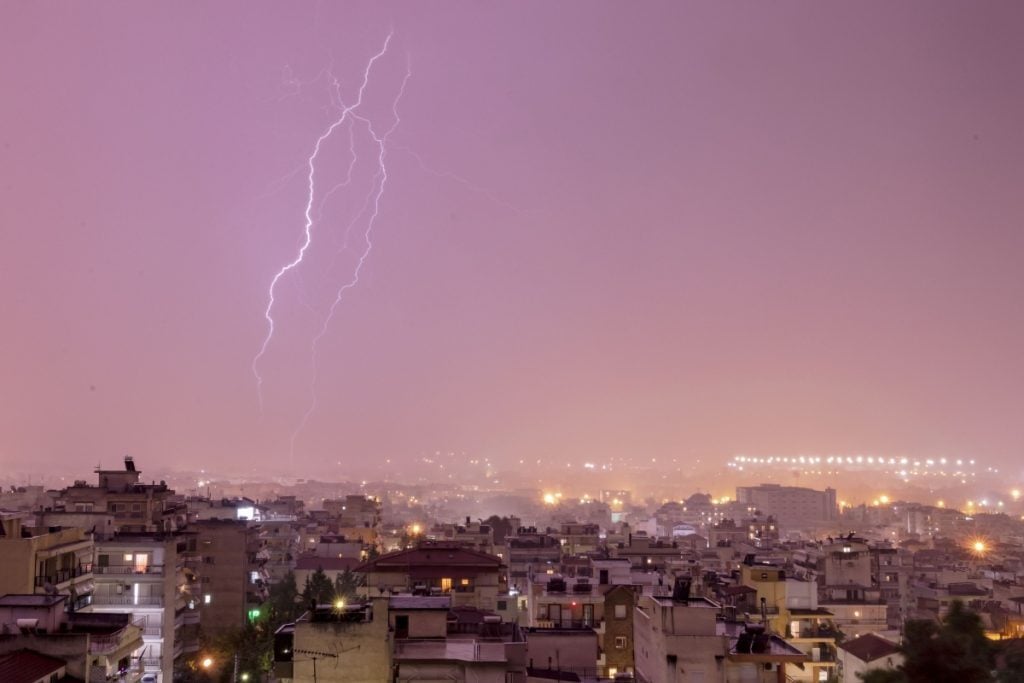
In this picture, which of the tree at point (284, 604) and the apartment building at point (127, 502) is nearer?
the tree at point (284, 604)

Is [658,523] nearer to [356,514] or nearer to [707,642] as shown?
[356,514]

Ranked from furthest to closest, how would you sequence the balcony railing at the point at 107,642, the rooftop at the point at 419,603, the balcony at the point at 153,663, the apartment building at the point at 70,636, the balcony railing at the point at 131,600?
the balcony railing at the point at 131,600 < the balcony at the point at 153,663 < the rooftop at the point at 419,603 < the balcony railing at the point at 107,642 < the apartment building at the point at 70,636

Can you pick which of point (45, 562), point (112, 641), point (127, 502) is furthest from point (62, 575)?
point (127, 502)

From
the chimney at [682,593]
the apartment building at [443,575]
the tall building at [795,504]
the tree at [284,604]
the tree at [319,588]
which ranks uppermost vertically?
the chimney at [682,593]

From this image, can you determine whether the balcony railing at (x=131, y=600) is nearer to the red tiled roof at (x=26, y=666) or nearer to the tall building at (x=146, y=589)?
the tall building at (x=146, y=589)

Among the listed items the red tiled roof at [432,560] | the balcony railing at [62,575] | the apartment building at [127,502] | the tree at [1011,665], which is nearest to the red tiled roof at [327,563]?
the apartment building at [127,502]

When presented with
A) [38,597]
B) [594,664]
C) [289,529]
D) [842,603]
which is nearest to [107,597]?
[38,597]

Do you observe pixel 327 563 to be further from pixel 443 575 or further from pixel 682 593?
pixel 682 593
